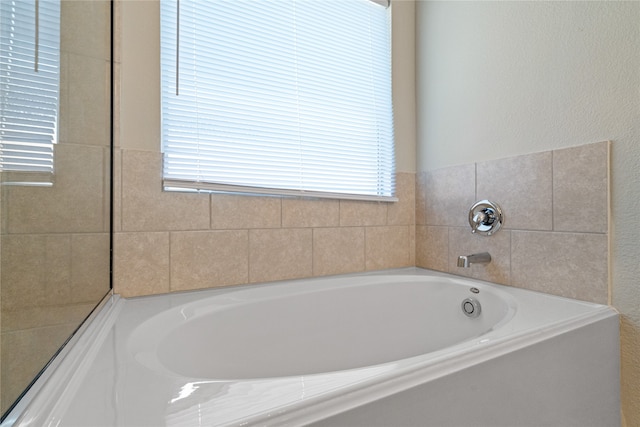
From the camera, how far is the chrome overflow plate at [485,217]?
1.25 m

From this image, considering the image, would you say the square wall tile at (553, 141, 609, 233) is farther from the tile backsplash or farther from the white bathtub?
the white bathtub

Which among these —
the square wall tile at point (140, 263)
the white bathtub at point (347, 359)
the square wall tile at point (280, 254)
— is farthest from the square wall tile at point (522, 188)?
the square wall tile at point (140, 263)

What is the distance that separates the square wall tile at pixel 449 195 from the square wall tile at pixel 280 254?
657 mm

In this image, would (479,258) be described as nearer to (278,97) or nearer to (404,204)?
(404,204)

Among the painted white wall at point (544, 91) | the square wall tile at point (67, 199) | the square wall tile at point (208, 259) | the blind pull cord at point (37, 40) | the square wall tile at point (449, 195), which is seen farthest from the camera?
the square wall tile at point (449, 195)

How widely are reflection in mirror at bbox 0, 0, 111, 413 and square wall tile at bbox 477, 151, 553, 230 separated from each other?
144cm

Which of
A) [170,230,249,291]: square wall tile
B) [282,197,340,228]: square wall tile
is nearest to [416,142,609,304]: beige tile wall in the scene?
[282,197,340,228]: square wall tile

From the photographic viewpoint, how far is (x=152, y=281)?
44.4 inches

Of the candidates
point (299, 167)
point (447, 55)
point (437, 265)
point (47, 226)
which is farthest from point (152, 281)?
point (447, 55)

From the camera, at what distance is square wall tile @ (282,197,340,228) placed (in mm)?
1360

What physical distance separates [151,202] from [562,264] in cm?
146

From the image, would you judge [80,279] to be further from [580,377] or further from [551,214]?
[551,214]

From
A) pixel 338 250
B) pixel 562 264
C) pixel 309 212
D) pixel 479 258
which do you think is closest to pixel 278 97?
pixel 309 212

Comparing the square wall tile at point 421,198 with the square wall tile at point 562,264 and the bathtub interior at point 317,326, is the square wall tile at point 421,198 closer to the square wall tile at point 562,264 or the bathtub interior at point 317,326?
the bathtub interior at point 317,326
